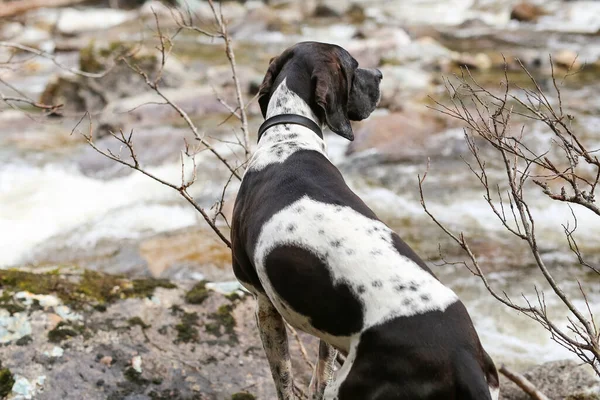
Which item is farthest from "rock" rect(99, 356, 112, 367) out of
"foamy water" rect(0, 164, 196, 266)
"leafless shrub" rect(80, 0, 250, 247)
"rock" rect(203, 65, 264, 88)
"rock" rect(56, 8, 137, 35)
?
"rock" rect(56, 8, 137, 35)

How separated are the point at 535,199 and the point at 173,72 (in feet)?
27.3

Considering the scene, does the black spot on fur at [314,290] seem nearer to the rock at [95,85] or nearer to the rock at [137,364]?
the rock at [137,364]

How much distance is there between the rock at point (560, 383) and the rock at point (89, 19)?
23101 millimetres

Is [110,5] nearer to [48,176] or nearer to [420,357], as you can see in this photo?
[48,176]

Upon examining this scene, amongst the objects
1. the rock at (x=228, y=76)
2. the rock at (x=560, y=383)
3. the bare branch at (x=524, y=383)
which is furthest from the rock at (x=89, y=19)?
the bare branch at (x=524, y=383)

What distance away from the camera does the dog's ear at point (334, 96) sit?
3207 mm

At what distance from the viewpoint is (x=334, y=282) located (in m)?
2.34

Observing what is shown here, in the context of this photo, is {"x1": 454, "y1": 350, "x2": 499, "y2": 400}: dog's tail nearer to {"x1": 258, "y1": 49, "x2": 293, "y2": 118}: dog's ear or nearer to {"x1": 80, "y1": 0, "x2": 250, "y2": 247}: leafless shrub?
{"x1": 80, "y1": 0, "x2": 250, "y2": 247}: leafless shrub

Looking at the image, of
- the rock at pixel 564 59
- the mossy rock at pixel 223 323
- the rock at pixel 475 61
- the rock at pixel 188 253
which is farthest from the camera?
the rock at pixel 475 61

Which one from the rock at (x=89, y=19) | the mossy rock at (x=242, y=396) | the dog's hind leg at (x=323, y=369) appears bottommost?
the rock at (x=89, y=19)

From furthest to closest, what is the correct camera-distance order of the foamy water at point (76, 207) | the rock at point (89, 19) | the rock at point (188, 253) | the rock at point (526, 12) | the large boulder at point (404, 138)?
the rock at point (89, 19) → the rock at point (526, 12) → the large boulder at point (404, 138) → the foamy water at point (76, 207) → the rock at point (188, 253)

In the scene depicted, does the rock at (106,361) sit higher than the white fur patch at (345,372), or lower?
lower

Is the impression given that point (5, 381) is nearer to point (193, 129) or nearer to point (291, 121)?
point (193, 129)

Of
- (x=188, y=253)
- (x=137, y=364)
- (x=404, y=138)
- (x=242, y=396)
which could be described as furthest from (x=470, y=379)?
(x=404, y=138)
